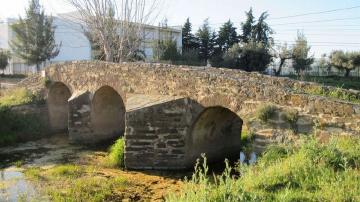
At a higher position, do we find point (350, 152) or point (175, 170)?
point (350, 152)

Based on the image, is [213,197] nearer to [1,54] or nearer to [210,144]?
[210,144]

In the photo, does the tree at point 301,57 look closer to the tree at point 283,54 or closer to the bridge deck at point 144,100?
the tree at point 283,54

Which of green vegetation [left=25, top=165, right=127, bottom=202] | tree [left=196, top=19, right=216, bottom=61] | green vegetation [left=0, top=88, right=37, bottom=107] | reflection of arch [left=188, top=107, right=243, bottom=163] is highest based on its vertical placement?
tree [left=196, top=19, right=216, bottom=61]

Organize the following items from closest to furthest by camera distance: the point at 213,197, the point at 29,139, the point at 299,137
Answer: the point at 213,197, the point at 299,137, the point at 29,139

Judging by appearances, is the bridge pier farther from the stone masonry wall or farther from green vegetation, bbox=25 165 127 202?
green vegetation, bbox=25 165 127 202

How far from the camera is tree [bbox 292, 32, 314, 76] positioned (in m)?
34.5

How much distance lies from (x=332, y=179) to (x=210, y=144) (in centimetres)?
668

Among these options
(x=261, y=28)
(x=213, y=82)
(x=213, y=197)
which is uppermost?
(x=261, y=28)

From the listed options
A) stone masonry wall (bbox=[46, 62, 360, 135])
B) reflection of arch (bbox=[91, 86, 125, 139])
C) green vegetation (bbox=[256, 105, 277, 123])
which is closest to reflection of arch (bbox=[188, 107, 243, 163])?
stone masonry wall (bbox=[46, 62, 360, 135])

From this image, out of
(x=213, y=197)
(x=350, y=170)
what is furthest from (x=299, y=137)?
(x=213, y=197)

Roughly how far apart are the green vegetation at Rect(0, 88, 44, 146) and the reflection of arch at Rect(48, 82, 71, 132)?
0.55m

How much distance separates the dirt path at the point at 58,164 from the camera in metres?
9.55

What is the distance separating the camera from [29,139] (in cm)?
1609

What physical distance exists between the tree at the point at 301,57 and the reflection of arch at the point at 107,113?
21.8m
